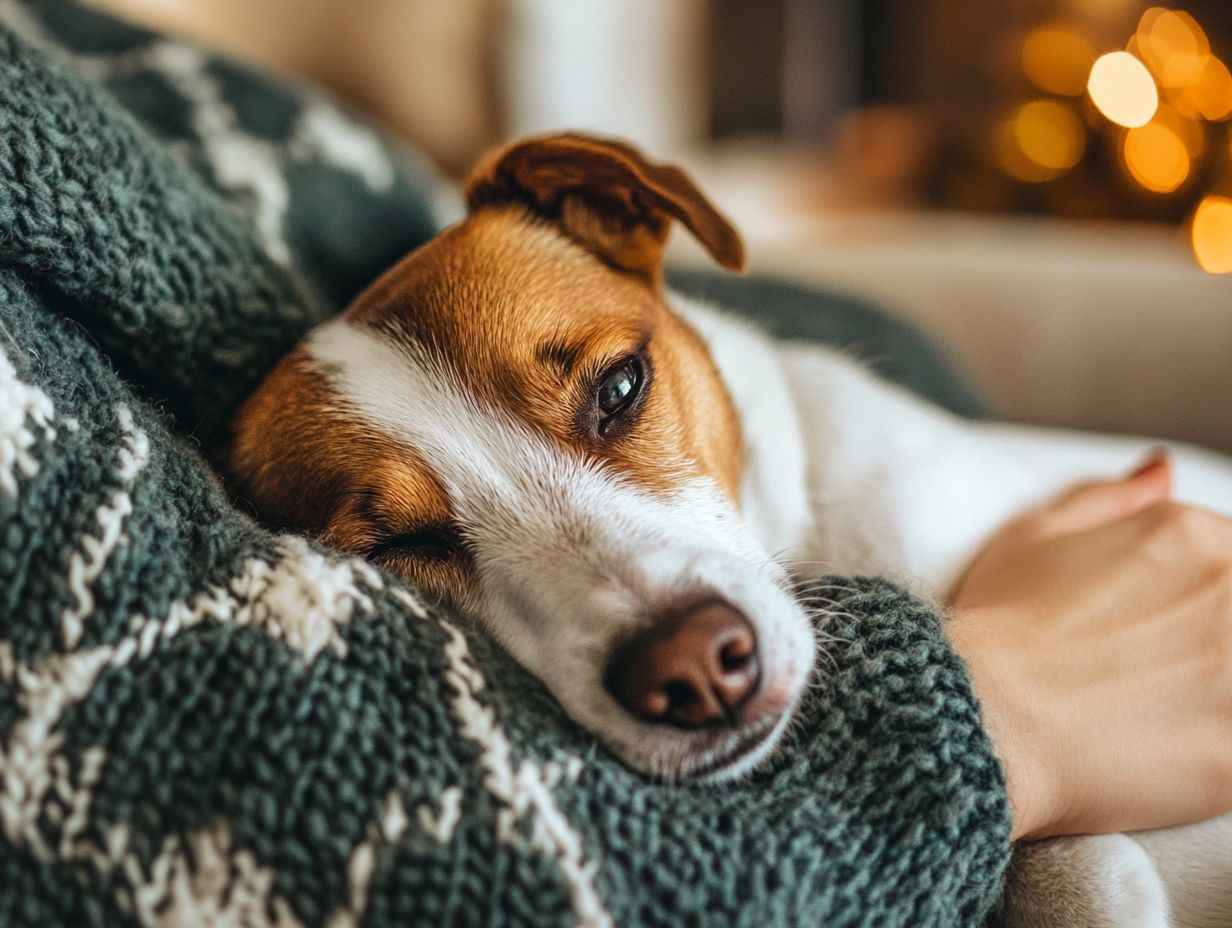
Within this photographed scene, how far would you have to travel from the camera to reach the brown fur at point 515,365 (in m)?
1.12

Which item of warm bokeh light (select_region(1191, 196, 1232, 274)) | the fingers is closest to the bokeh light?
warm bokeh light (select_region(1191, 196, 1232, 274))

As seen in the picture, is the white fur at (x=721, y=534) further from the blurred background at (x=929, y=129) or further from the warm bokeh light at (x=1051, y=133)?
the warm bokeh light at (x=1051, y=133)

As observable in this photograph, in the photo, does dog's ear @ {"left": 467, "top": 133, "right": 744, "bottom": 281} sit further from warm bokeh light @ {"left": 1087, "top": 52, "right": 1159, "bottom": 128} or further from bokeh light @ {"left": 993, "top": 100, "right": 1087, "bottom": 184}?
bokeh light @ {"left": 993, "top": 100, "right": 1087, "bottom": 184}

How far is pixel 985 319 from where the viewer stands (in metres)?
2.65

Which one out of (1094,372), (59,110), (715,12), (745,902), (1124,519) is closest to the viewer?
(745,902)

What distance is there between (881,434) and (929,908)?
2.79 feet

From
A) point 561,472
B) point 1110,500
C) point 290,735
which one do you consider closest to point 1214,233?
point 1110,500

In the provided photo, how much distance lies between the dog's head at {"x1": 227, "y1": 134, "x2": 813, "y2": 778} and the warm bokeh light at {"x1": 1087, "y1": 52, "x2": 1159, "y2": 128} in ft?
11.2

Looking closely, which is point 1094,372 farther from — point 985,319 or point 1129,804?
point 1129,804

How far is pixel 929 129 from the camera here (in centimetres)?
548

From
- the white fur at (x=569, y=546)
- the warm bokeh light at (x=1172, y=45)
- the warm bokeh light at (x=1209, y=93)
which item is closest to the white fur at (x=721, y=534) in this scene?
the white fur at (x=569, y=546)

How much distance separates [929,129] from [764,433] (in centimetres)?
468

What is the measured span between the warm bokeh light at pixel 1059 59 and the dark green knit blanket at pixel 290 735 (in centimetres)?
435

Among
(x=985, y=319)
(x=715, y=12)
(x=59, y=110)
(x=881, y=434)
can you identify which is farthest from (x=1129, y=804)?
(x=715, y=12)
